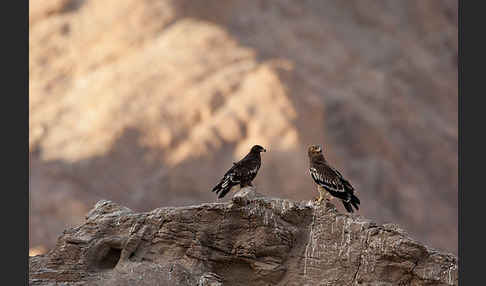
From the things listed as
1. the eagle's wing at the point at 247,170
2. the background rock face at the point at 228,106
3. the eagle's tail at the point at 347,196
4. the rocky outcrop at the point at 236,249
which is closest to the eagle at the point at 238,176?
the eagle's wing at the point at 247,170

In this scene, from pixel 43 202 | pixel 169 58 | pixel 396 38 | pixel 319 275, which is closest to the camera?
pixel 319 275

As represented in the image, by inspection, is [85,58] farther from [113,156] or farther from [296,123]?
[296,123]

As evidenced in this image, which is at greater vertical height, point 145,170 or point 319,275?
point 145,170

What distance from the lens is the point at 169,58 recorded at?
52.3 metres

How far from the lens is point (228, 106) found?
4906 centimetres

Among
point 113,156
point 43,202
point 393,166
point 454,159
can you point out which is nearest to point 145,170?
point 113,156

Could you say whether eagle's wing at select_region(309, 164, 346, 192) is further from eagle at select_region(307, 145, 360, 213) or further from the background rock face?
the background rock face

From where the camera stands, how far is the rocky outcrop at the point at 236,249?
19109 millimetres

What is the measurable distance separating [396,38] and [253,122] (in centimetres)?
1539

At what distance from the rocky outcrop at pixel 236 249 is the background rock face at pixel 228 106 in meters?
27.2

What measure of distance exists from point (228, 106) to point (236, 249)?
29.6m

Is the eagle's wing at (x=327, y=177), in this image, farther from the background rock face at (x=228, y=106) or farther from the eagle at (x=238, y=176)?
the background rock face at (x=228, y=106)

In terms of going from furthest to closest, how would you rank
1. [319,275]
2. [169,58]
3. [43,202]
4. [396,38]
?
1. [396,38]
2. [169,58]
3. [43,202]
4. [319,275]

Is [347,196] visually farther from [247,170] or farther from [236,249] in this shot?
[247,170]
